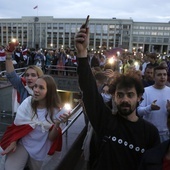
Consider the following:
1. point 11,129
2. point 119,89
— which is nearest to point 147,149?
point 119,89

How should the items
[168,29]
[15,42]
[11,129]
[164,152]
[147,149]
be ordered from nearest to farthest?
[164,152]
[147,149]
[11,129]
[15,42]
[168,29]

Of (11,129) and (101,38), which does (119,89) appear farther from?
(101,38)

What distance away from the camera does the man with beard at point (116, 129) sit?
1896mm

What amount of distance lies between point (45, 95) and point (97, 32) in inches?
4897

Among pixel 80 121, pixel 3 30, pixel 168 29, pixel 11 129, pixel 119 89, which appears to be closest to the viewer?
pixel 119 89

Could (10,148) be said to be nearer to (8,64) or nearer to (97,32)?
(8,64)

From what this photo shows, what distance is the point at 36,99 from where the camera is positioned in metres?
2.85

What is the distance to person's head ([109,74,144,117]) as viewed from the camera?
1.98m

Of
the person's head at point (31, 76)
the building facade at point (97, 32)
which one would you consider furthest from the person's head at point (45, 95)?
the building facade at point (97, 32)

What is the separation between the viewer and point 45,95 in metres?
2.93

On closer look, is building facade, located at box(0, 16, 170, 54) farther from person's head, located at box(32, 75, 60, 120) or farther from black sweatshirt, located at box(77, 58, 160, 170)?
black sweatshirt, located at box(77, 58, 160, 170)

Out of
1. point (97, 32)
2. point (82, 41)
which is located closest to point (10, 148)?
point (82, 41)

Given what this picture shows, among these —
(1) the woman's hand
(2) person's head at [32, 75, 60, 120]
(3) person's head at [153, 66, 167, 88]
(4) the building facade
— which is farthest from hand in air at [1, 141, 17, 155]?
(4) the building facade

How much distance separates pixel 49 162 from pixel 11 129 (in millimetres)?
628
